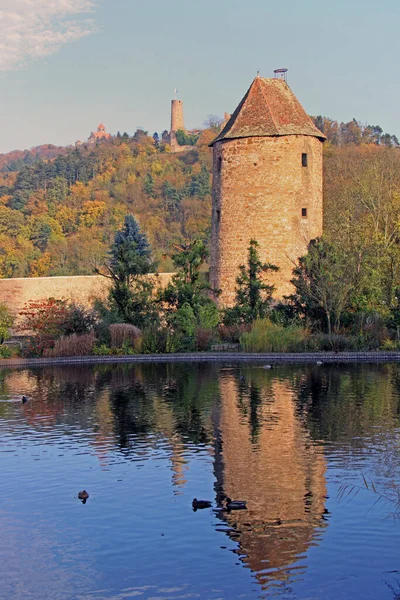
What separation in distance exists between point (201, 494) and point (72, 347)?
14.2 metres

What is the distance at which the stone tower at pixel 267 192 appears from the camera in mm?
29141

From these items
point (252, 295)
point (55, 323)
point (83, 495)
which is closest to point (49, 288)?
point (55, 323)

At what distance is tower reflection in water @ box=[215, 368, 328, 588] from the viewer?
286 inches

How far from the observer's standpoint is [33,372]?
20312 mm

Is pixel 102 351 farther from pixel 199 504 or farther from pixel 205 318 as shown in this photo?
pixel 199 504

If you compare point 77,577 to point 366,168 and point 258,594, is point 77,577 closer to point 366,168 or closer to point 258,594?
point 258,594

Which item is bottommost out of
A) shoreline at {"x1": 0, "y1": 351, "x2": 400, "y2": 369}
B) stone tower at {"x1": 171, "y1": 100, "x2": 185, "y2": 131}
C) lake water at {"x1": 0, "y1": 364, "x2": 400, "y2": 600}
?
lake water at {"x1": 0, "y1": 364, "x2": 400, "y2": 600}

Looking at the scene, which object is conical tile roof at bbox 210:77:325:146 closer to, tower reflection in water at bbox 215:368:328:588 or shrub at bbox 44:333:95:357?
shrub at bbox 44:333:95:357

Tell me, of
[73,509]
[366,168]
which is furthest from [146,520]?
[366,168]

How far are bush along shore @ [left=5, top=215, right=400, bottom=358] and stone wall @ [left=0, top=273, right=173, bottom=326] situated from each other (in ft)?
26.3

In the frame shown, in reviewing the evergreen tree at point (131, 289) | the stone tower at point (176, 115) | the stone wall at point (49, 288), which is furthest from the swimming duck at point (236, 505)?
the stone tower at point (176, 115)

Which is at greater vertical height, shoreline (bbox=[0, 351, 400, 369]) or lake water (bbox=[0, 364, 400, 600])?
shoreline (bbox=[0, 351, 400, 369])

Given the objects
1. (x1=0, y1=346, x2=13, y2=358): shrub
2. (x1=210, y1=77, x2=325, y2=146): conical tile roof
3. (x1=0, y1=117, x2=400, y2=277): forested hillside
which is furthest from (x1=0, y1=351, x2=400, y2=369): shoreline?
(x1=0, y1=117, x2=400, y2=277): forested hillside

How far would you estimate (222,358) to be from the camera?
21.5 metres
